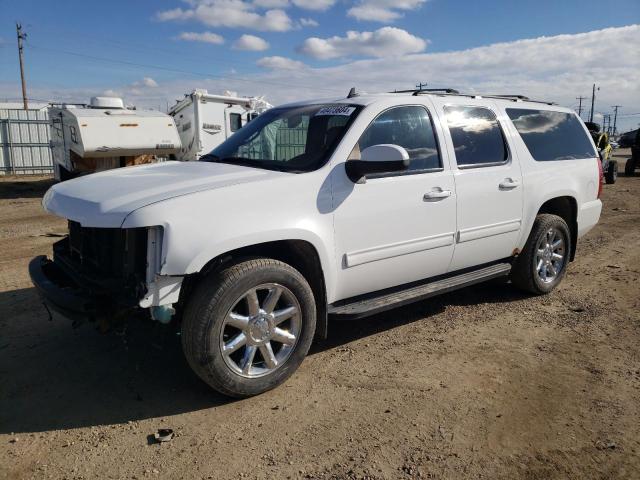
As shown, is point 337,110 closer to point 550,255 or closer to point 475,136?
point 475,136

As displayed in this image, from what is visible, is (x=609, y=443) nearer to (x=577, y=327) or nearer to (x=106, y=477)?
(x=577, y=327)

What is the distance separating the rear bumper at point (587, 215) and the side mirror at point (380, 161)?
3.13 m

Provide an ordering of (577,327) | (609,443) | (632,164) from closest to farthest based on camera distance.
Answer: (609,443)
(577,327)
(632,164)

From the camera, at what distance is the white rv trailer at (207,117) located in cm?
1465

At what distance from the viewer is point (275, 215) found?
10.9 feet

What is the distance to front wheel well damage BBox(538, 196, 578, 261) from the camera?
564cm

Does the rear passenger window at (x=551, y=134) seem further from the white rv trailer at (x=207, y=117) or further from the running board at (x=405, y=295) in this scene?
the white rv trailer at (x=207, y=117)

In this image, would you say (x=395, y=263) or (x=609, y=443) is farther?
(x=395, y=263)

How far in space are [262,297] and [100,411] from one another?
1.21 metres

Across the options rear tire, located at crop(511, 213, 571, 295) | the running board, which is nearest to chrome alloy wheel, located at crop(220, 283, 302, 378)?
the running board

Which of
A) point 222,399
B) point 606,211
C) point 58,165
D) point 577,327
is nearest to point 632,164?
point 606,211

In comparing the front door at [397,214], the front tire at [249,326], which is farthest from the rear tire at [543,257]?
the front tire at [249,326]

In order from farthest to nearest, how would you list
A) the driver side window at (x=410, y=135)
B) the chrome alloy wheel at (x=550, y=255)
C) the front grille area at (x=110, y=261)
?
the chrome alloy wheel at (x=550, y=255), the driver side window at (x=410, y=135), the front grille area at (x=110, y=261)

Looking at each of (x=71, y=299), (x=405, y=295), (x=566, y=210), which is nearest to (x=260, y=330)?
(x=71, y=299)
